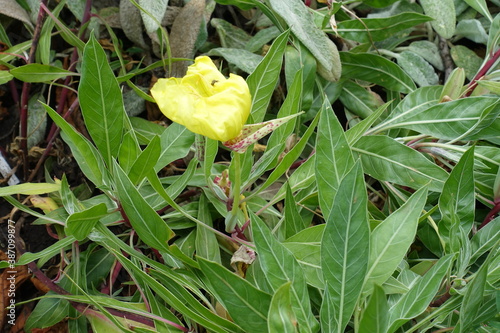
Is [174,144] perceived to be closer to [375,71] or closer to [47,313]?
[47,313]

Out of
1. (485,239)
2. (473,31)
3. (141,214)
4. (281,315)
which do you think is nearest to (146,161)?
(141,214)

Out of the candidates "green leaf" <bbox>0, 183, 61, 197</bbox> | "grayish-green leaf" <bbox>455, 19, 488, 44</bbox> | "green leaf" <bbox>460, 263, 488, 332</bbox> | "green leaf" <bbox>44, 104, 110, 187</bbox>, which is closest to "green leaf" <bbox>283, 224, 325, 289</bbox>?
"green leaf" <bbox>460, 263, 488, 332</bbox>

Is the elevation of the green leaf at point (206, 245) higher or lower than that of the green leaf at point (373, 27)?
lower

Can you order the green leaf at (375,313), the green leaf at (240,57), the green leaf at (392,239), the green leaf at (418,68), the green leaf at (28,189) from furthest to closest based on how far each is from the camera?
the green leaf at (418,68) < the green leaf at (240,57) < the green leaf at (28,189) < the green leaf at (392,239) < the green leaf at (375,313)

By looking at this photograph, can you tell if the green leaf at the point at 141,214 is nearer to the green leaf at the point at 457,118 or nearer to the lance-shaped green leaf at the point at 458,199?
the lance-shaped green leaf at the point at 458,199

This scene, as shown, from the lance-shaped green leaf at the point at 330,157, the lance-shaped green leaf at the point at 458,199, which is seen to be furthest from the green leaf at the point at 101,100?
the lance-shaped green leaf at the point at 458,199

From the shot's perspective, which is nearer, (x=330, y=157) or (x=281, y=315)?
(x=281, y=315)

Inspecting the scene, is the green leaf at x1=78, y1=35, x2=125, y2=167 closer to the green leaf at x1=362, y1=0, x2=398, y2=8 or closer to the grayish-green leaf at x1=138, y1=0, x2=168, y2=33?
the grayish-green leaf at x1=138, y1=0, x2=168, y2=33
